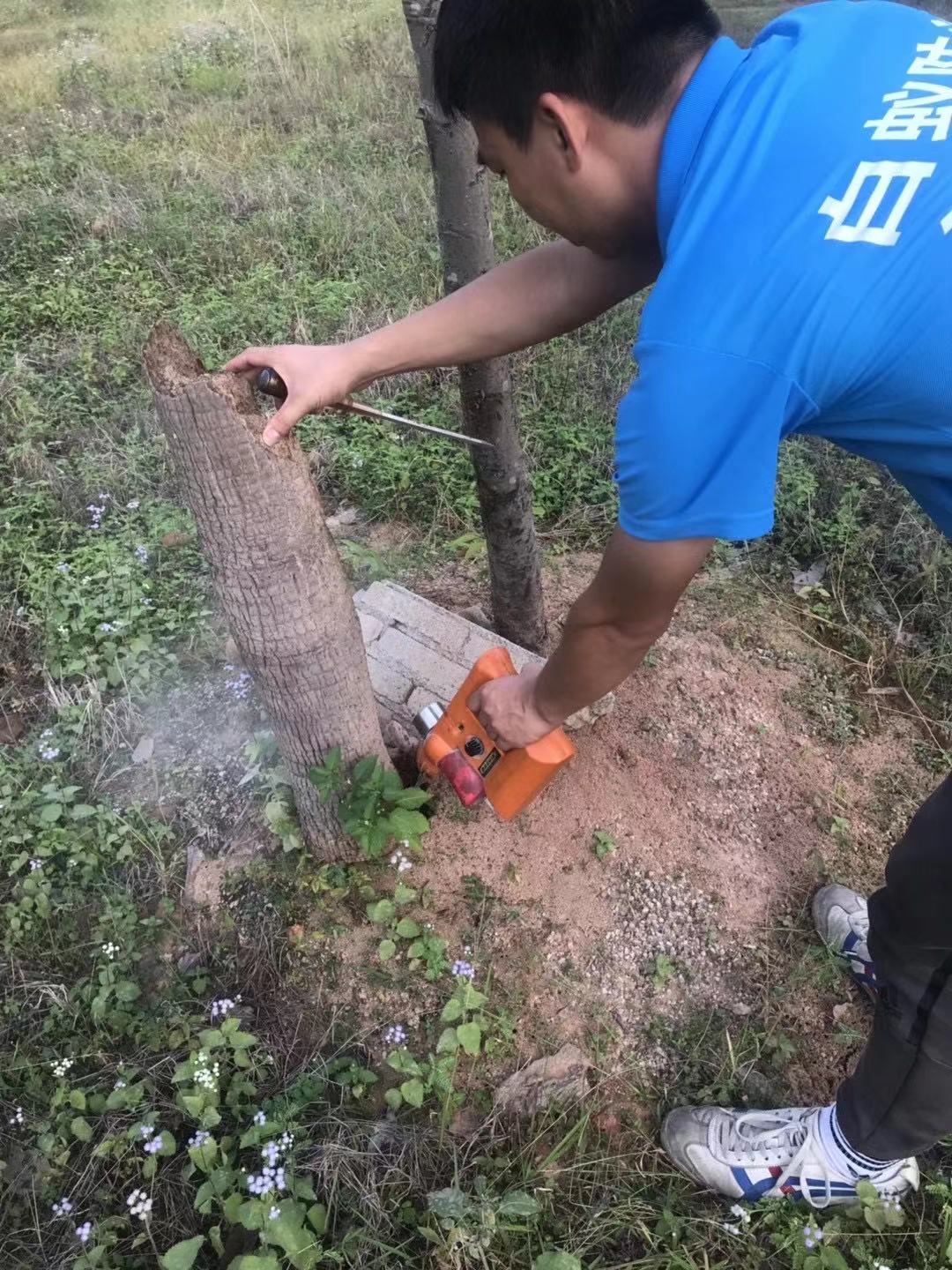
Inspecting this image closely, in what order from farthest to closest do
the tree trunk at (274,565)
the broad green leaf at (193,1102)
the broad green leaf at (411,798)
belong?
1. the broad green leaf at (411,798)
2. the broad green leaf at (193,1102)
3. the tree trunk at (274,565)

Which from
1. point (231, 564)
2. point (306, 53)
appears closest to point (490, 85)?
point (231, 564)

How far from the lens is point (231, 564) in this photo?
1.58 metres

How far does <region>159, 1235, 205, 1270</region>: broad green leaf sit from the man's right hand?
60.7 inches

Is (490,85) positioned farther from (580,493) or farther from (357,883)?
(580,493)

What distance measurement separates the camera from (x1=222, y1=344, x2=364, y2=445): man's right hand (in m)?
1.51

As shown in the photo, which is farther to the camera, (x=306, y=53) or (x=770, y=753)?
(x=306, y=53)

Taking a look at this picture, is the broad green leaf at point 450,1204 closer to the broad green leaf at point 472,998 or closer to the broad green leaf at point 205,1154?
the broad green leaf at point 472,998

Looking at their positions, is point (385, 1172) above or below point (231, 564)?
below

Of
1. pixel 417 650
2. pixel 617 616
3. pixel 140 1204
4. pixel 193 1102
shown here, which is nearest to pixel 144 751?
pixel 417 650

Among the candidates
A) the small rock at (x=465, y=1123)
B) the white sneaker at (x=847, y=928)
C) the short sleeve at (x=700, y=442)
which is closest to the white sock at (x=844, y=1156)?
the white sneaker at (x=847, y=928)

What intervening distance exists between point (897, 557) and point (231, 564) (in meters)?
2.42

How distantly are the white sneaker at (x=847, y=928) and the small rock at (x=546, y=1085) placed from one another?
70 cm

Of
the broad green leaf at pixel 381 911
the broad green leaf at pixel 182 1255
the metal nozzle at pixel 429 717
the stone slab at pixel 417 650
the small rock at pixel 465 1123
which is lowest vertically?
the small rock at pixel 465 1123

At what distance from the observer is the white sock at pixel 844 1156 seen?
1.65 metres
